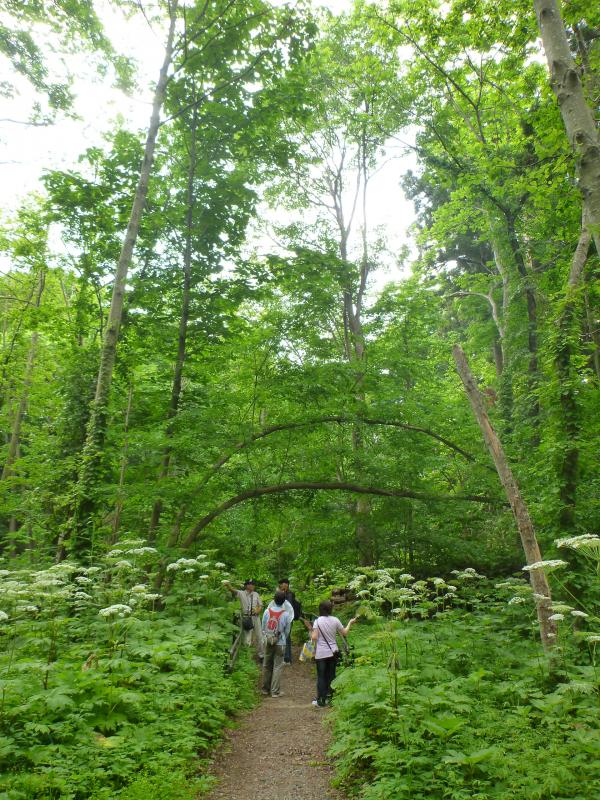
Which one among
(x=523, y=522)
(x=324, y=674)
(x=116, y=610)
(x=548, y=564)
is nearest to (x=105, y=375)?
(x=116, y=610)

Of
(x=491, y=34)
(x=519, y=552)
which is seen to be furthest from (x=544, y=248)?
(x=519, y=552)

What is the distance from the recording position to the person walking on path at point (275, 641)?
331 inches

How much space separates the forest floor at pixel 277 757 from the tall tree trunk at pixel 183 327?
14.6ft

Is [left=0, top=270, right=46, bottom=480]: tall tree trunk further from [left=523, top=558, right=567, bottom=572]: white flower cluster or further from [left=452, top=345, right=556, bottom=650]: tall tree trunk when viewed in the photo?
[left=523, top=558, right=567, bottom=572]: white flower cluster

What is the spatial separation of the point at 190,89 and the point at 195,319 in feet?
19.1

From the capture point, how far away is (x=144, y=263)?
1242 cm

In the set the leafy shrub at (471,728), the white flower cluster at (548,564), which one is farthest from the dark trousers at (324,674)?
the white flower cluster at (548,564)

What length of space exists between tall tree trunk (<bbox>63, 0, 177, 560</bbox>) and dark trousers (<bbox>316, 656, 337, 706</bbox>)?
4500mm

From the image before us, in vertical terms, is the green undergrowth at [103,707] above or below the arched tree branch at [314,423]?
below

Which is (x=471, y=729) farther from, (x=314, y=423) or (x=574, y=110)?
(x=314, y=423)

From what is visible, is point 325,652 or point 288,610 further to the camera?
point 288,610

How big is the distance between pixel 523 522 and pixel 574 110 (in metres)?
4.50

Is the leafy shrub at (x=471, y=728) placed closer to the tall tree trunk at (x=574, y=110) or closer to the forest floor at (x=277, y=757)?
the forest floor at (x=277, y=757)

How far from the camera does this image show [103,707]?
4.78 metres
